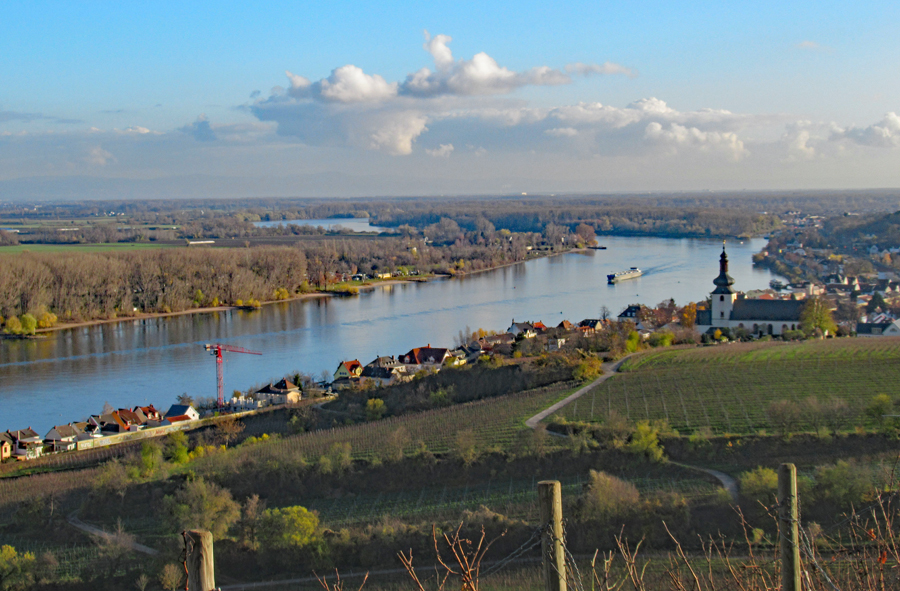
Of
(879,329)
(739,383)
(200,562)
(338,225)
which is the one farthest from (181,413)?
(338,225)

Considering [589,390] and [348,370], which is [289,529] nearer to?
[589,390]

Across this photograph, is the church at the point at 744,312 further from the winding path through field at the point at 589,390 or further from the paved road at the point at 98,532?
the paved road at the point at 98,532

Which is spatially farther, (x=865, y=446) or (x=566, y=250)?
(x=566, y=250)

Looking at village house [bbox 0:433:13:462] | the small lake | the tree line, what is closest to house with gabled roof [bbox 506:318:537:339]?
village house [bbox 0:433:13:462]

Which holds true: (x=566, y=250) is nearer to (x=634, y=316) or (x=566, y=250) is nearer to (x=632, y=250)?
(x=632, y=250)

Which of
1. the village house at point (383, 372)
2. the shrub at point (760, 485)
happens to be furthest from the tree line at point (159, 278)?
the shrub at point (760, 485)

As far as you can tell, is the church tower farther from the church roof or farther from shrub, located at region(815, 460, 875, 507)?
shrub, located at region(815, 460, 875, 507)

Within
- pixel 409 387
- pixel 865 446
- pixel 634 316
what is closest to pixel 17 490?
pixel 409 387
